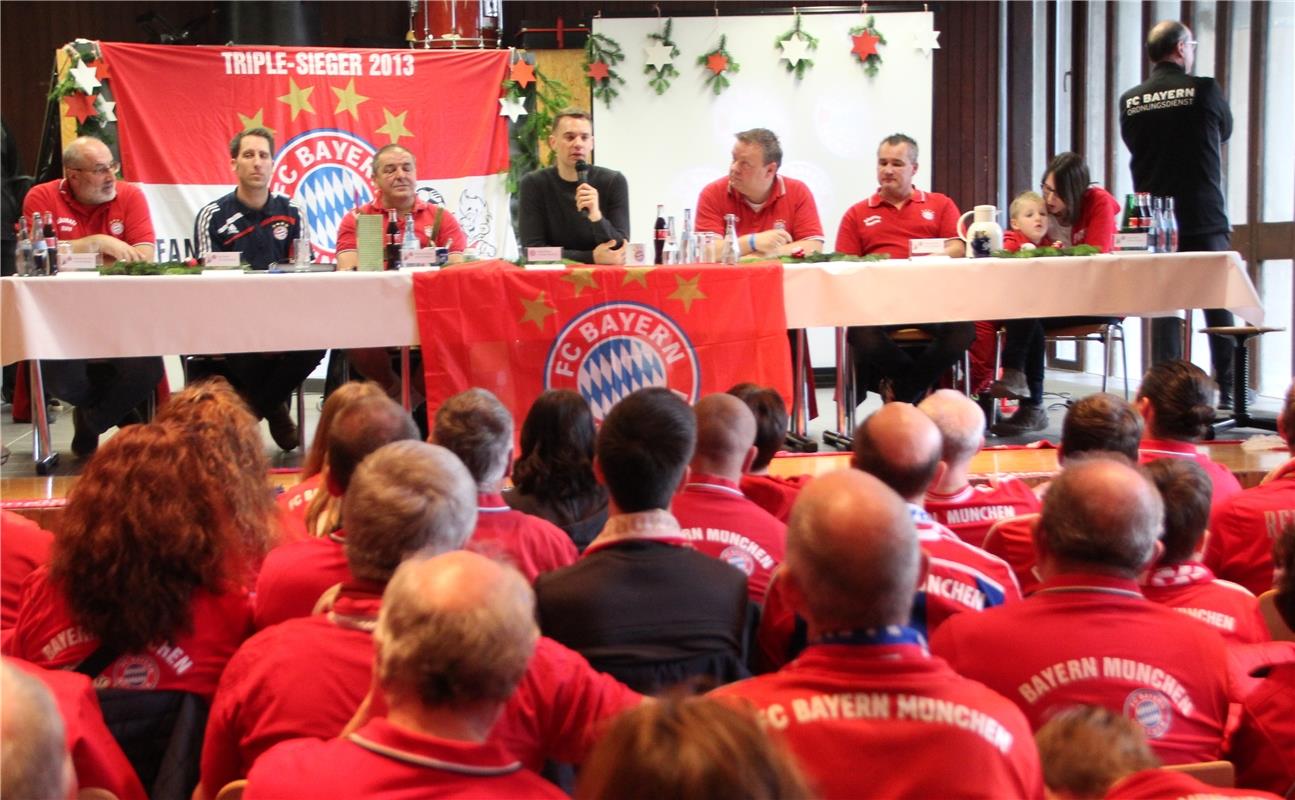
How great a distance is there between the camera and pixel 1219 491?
279cm

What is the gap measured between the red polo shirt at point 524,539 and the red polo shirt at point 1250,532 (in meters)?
1.29

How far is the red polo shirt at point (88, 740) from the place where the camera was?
4.78 ft

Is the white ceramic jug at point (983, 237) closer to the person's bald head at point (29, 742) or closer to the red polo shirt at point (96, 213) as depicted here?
the red polo shirt at point (96, 213)

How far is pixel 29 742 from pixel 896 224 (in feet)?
14.8

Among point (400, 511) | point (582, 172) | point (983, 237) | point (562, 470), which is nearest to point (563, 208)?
point (582, 172)

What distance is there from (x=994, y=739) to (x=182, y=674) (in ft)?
3.73

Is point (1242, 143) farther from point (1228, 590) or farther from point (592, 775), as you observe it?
point (592, 775)

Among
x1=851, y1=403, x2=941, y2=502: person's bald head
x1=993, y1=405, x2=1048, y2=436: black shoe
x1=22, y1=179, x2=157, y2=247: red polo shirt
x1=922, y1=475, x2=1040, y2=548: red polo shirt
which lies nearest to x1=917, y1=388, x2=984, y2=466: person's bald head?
x1=922, y1=475, x2=1040, y2=548: red polo shirt

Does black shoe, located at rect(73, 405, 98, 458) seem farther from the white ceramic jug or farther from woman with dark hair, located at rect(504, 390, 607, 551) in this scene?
the white ceramic jug

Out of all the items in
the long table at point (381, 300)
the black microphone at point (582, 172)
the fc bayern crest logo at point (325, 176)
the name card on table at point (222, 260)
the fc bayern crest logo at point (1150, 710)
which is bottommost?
the fc bayern crest logo at point (1150, 710)

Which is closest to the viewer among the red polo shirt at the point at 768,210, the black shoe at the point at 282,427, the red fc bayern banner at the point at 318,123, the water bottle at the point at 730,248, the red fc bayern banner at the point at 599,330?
the red fc bayern banner at the point at 599,330

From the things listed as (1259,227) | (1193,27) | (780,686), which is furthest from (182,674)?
(1193,27)

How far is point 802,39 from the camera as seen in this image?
306 inches

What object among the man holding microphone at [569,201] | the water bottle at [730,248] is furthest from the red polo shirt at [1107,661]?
the man holding microphone at [569,201]
